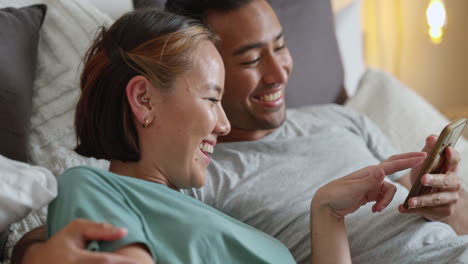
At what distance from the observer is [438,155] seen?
1.06 meters

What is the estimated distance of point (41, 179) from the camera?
2.73 feet

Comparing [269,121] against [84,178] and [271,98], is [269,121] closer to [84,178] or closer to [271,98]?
[271,98]

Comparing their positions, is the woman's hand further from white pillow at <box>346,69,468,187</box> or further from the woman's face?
white pillow at <box>346,69,468,187</box>

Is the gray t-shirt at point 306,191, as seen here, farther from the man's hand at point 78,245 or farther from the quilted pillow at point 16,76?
the man's hand at point 78,245

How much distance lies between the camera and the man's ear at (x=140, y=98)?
3.13 feet

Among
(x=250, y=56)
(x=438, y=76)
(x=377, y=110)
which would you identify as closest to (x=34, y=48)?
(x=250, y=56)

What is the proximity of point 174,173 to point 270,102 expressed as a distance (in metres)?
0.48

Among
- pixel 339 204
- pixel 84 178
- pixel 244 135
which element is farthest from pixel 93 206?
pixel 244 135

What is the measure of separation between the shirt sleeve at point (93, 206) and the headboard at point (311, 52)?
0.94 metres

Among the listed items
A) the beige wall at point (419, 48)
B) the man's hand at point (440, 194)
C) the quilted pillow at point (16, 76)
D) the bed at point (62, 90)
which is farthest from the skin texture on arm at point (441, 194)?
the beige wall at point (419, 48)

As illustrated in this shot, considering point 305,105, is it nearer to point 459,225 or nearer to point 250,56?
point 250,56

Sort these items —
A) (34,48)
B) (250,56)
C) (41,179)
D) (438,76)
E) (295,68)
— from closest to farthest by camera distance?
(41,179) → (34,48) → (250,56) → (295,68) → (438,76)

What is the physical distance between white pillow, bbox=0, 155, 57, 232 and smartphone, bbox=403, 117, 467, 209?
0.68 meters

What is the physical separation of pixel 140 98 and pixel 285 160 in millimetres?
495
